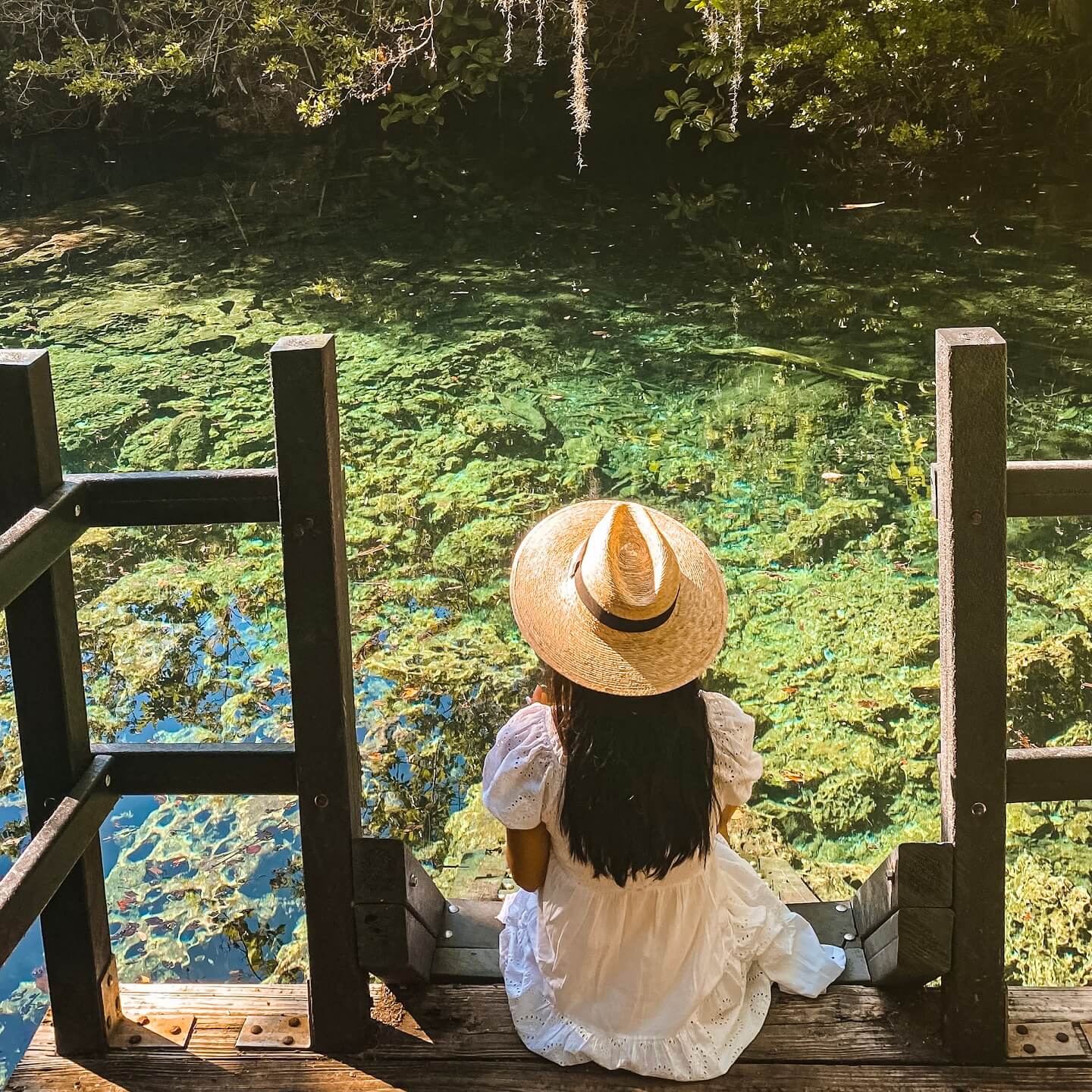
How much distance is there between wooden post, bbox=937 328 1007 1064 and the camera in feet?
5.28

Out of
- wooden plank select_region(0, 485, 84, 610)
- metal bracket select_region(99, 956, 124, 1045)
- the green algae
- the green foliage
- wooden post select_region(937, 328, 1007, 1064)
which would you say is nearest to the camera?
wooden plank select_region(0, 485, 84, 610)

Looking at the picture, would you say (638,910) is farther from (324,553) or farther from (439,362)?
(439,362)

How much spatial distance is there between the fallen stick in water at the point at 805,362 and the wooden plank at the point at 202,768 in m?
4.92

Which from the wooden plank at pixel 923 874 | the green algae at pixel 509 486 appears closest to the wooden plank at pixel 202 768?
the wooden plank at pixel 923 874

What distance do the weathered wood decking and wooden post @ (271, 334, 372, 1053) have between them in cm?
8

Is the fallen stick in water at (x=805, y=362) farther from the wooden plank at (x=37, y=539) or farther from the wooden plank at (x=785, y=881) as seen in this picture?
the wooden plank at (x=37, y=539)

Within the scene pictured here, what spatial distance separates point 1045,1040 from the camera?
5.81 feet

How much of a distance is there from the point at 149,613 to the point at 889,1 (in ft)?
23.4

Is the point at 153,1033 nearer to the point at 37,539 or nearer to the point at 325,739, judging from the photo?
the point at 325,739

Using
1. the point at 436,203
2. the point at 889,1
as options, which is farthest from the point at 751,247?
the point at 436,203

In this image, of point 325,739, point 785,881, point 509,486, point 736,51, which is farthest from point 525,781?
point 736,51

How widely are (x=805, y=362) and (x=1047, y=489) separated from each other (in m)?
4.90

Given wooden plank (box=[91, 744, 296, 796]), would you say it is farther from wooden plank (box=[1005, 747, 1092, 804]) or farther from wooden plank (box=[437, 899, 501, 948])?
wooden plank (box=[1005, 747, 1092, 804])

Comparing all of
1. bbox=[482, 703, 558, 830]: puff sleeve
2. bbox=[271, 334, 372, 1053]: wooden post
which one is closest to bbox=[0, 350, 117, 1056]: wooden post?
bbox=[271, 334, 372, 1053]: wooden post
